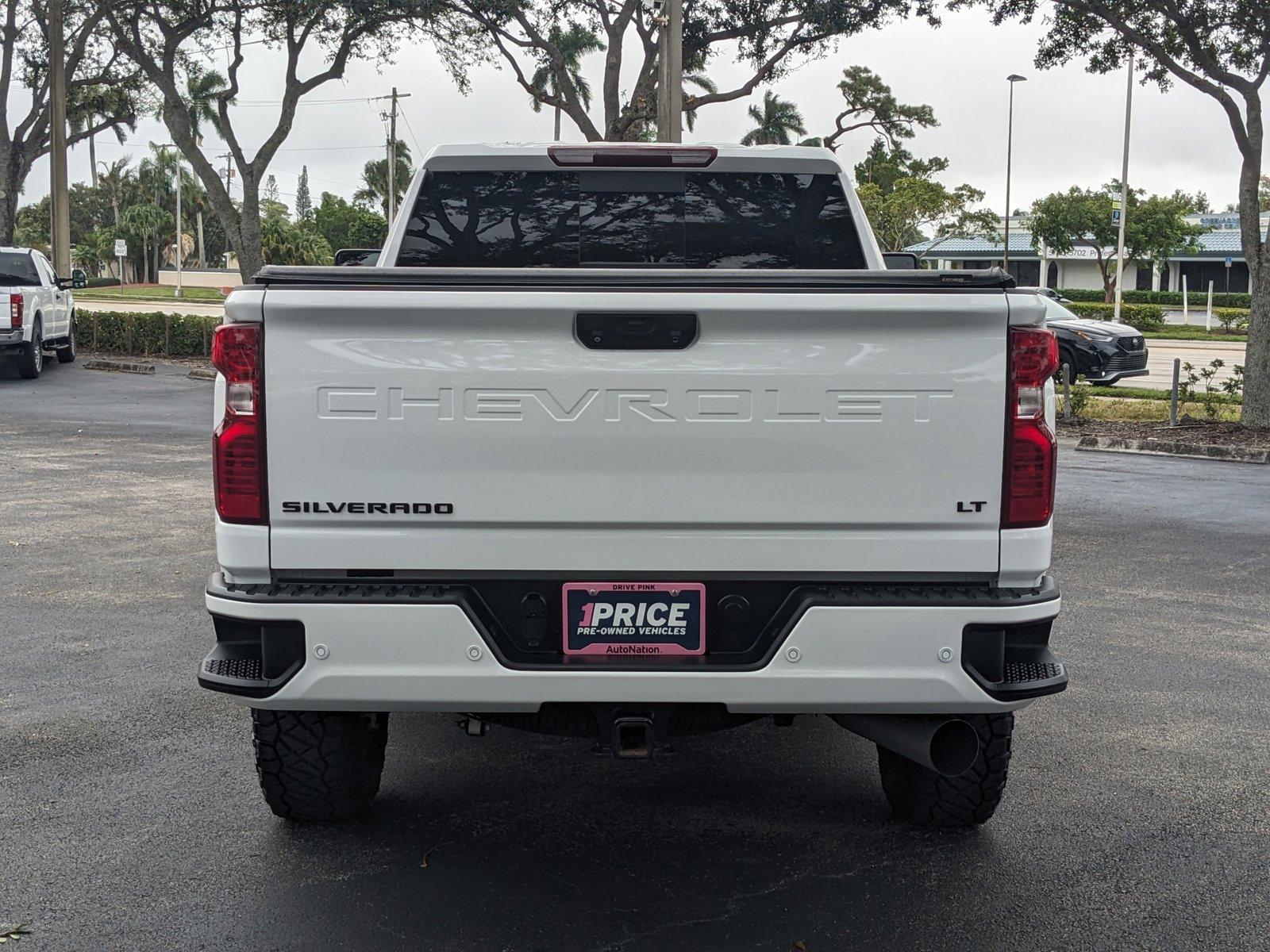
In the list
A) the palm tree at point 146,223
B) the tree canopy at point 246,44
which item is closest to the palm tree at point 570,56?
the tree canopy at point 246,44

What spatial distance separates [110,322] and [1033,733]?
2739 centimetres

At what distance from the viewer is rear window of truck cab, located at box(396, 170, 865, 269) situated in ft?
18.3

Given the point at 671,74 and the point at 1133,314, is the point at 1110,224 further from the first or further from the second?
the point at 671,74

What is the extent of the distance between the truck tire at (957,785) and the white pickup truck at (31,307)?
20.9 meters

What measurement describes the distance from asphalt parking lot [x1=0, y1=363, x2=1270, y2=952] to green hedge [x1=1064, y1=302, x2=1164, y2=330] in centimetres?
4038

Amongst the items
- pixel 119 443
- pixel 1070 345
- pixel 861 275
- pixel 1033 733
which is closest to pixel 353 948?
pixel 861 275

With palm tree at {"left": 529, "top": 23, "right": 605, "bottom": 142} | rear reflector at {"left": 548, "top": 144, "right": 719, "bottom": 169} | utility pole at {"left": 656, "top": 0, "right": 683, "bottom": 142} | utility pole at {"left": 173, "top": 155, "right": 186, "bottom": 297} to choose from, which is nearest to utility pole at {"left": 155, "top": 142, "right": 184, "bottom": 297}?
A: utility pole at {"left": 173, "top": 155, "right": 186, "bottom": 297}

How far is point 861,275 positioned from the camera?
A: 3.61 meters

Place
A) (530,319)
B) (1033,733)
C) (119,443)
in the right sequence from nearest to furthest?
(530,319) < (1033,733) < (119,443)

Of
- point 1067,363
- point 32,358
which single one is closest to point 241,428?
point 1067,363

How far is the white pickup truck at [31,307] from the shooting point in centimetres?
2252

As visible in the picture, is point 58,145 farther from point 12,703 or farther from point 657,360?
point 657,360

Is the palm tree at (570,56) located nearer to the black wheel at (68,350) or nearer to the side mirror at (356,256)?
the black wheel at (68,350)

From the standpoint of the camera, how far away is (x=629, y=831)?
174 inches
